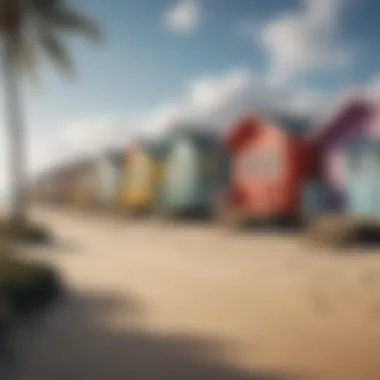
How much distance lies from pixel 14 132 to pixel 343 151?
0.98 metres

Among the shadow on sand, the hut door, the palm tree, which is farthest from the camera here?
the palm tree

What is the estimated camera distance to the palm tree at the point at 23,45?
1727 millimetres

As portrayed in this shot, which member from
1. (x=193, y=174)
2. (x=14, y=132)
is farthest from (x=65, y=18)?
(x=193, y=174)

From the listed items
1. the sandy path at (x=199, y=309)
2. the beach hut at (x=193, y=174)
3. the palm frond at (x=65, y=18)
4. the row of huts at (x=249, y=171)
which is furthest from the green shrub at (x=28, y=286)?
the palm frond at (x=65, y=18)

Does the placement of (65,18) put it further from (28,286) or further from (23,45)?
(28,286)

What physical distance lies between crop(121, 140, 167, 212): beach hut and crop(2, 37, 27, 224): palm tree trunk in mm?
318

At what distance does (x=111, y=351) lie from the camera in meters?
1.55

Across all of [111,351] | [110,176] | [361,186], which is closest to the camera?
[111,351]

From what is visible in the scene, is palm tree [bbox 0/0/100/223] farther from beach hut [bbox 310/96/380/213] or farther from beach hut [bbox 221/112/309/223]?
beach hut [bbox 310/96/380/213]

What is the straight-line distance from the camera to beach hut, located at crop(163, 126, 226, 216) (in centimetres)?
179

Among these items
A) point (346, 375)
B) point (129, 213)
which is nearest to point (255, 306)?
A: point (346, 375)

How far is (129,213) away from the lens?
6.12ft

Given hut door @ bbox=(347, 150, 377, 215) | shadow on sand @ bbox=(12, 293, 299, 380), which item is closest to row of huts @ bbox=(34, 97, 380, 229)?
hut door @ bbox=(347, 150, 377, 215)

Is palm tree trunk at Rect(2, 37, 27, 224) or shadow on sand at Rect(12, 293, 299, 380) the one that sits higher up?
palm tree trunk at Rect(2, 37, 27, 224)
